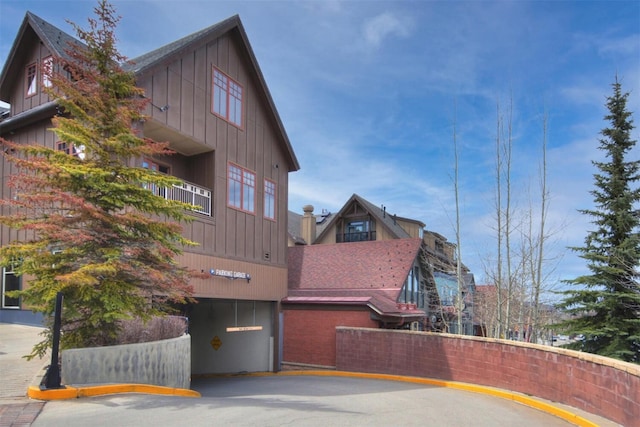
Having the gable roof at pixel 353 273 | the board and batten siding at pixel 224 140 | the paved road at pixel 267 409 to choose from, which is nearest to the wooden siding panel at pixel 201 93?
the board and batten siding at pixel 224 140

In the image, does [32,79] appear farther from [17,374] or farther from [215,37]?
[17,374]

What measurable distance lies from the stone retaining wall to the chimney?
27610 millimetres

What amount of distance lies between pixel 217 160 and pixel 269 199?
147 inches

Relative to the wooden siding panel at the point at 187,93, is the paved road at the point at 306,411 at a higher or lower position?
lower

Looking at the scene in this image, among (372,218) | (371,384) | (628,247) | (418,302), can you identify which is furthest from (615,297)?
(372,218)

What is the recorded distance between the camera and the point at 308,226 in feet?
131

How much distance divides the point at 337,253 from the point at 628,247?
1403 cm

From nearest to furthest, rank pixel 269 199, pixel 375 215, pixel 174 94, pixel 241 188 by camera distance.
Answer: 1. pixel 174 94
2. pixel 241 188
3. pixel 269 199
4. pixel 375 215

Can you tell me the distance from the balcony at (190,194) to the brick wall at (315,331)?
694 centimetres

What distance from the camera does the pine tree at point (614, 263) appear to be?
16.9m

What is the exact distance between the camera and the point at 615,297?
17.1 m

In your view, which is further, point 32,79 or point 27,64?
point 27,64

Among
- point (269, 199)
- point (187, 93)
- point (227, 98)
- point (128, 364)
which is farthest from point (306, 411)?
point (227, 98)

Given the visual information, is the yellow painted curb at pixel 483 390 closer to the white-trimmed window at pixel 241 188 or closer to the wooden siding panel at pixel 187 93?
the white-trimmed window at pixel 241 188
